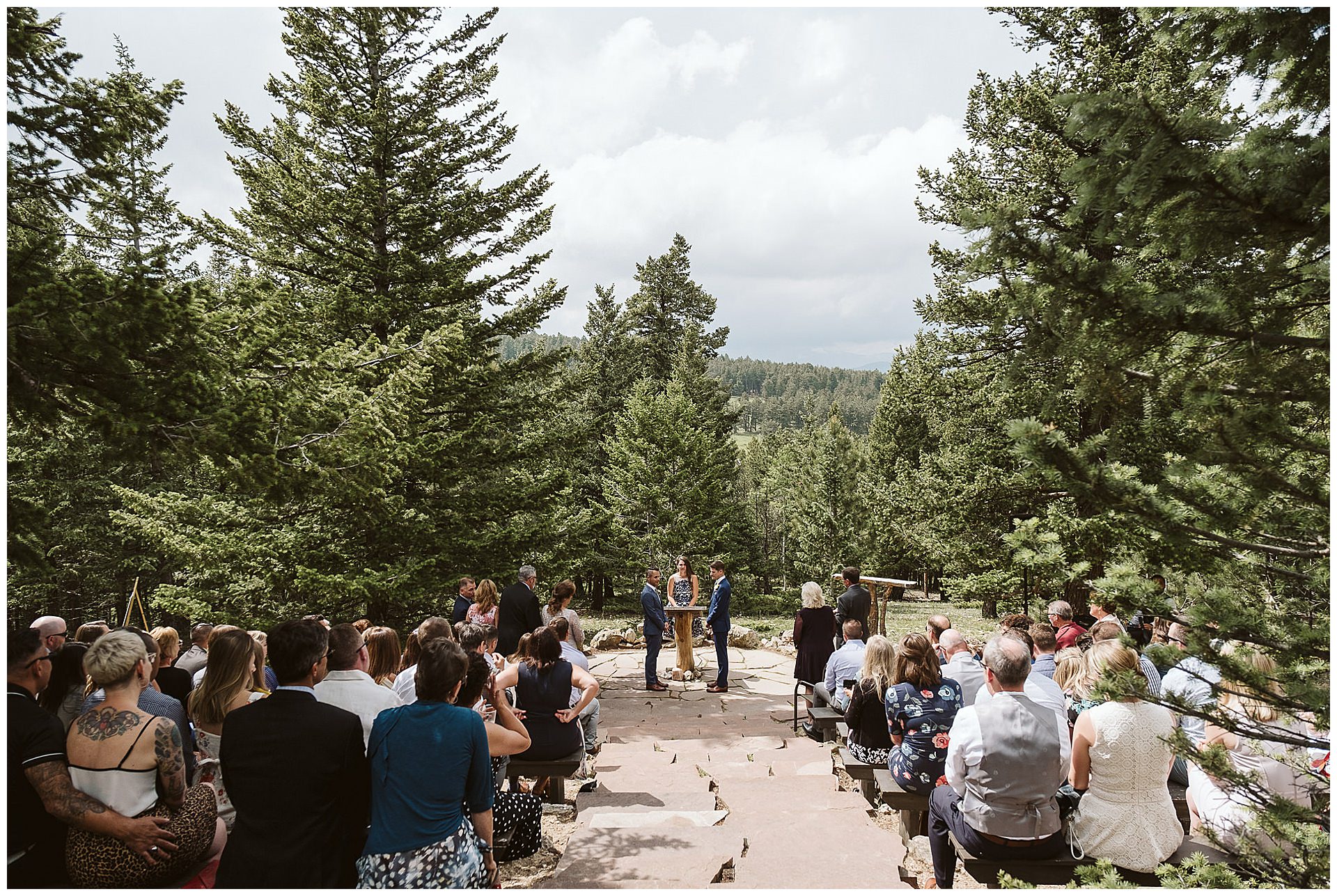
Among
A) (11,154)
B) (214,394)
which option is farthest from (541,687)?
(11,154)

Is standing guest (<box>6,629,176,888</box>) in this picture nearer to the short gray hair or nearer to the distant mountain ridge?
the short gray hair

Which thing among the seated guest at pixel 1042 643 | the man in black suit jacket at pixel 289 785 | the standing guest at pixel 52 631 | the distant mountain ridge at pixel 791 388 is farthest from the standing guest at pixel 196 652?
the distant mountain ridge at pixel 791 388

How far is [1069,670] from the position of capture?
529 centimetres

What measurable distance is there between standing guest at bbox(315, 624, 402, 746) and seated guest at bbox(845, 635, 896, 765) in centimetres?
358

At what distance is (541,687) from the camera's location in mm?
5551

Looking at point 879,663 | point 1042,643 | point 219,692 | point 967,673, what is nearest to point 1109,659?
point 967,673

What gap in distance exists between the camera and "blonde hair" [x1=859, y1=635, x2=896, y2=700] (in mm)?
5680

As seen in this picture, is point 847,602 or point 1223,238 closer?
point 1223,238

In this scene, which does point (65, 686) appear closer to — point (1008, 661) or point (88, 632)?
point (88, 632)

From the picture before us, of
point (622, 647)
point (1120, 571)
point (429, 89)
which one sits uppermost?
point (429, 89)

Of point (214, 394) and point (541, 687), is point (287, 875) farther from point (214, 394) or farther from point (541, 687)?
point (214, 394)

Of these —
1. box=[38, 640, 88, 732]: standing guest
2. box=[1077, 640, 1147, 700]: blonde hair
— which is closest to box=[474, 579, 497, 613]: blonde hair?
box=[38, 640, 88, 732]: standing guest

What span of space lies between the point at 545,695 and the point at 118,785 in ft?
9.48

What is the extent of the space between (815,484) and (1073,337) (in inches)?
1044
